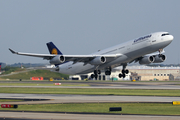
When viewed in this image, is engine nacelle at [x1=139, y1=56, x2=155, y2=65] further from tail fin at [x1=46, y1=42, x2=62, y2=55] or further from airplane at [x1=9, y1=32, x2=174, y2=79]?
tail fin at [x1=46, y1=42, x2=62, y2=55]

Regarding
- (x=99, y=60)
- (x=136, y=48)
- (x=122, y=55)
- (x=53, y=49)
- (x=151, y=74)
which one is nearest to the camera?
(x=136, y=48)

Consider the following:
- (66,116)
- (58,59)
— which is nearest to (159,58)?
(58,59)

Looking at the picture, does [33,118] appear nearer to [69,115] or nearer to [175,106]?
[69,115]

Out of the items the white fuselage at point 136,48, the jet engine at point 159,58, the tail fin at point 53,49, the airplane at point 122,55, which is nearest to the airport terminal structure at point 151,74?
the tail fin at point 53,49

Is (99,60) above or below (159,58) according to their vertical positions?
below

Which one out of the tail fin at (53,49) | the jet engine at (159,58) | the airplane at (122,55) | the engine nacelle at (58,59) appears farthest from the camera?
the tail fin at (53,49)

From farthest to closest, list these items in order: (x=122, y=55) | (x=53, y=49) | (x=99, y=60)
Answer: (x=53, y=49), (x=99, y=60), (x=122, y=55)

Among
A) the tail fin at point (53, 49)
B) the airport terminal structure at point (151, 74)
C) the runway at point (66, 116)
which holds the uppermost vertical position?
the tail fin at point (53, 49)

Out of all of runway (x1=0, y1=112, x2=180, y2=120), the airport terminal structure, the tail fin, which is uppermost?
the tail fin

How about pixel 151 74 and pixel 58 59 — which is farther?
pixel 151 74

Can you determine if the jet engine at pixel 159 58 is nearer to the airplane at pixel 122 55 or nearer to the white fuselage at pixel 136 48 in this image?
the airplane at pixel 122 55

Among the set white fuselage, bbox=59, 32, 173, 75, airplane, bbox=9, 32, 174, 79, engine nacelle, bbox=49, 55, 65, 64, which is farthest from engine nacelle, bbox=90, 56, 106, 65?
engine nacelle, bbox=49, 55, 65, 64

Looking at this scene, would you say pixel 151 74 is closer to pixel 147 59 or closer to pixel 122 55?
pixel 147 59

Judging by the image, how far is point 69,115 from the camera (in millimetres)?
22297
